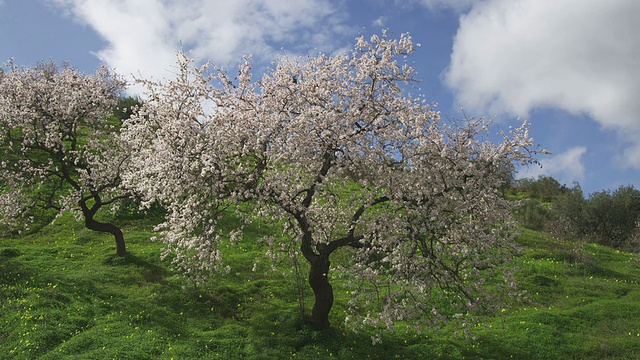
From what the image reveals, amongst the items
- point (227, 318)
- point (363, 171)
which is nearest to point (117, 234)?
point (227, 318)

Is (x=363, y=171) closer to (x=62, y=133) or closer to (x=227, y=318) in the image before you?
(x=227, y=318)

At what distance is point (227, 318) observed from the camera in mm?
23031

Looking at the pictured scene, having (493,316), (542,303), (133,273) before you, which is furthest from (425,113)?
(133,273)

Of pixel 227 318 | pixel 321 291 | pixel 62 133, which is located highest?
pixel 62 133

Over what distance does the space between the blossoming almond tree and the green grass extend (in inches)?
130

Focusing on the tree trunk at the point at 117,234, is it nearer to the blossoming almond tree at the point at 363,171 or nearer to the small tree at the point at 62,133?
the small tree at the point at 62,133

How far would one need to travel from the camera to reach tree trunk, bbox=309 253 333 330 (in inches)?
819

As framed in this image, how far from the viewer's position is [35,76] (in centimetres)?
3612

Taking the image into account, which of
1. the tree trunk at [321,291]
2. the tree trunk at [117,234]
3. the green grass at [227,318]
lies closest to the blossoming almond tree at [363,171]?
the tree trunk at [321,291]

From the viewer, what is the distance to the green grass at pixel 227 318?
19.9 meters

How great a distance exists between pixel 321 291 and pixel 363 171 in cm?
628

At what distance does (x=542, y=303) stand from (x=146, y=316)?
73.9 ft

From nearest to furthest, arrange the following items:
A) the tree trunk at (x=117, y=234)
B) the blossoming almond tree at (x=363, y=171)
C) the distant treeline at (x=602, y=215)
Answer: the blossoming almond tree at (x=363, y=171), the tree trunk at (x=117, y=234), the distant treeline at (x=602, y=215)

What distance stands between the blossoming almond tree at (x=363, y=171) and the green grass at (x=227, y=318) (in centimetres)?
330
